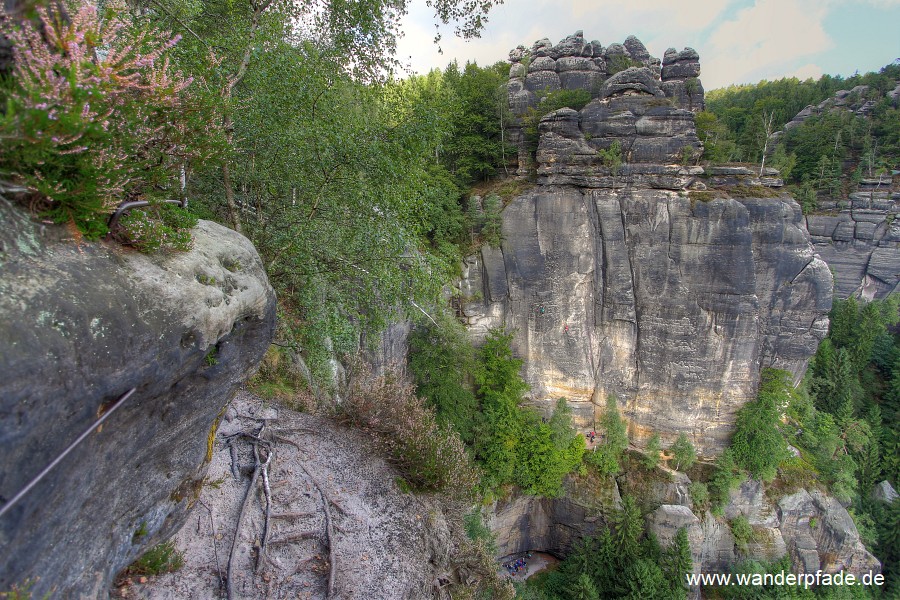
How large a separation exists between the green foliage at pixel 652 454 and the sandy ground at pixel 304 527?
49.7ft

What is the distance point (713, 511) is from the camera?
1819 centimetres

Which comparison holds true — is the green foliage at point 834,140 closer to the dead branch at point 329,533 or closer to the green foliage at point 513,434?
the green foliage at point 513,434

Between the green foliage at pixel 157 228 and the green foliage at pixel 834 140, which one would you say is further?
the green foliage at pixel 834 140

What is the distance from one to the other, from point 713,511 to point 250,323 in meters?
21.0

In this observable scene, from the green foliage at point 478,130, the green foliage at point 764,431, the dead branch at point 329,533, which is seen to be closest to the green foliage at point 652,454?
the green foliage at point 764,431

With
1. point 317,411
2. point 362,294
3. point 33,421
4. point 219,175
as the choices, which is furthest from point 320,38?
point 33,421

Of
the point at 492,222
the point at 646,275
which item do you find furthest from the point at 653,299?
the point at 492,222

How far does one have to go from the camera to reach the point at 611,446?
752 inches

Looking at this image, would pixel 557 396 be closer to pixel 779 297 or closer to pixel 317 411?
pixel 779 297

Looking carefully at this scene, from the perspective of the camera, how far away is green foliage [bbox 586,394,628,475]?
18953mm

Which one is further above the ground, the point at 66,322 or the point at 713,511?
the point at 66,322

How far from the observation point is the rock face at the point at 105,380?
86.2 inches

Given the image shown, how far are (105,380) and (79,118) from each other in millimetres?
1472

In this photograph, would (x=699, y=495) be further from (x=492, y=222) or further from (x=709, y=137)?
(x=709, y=137)
